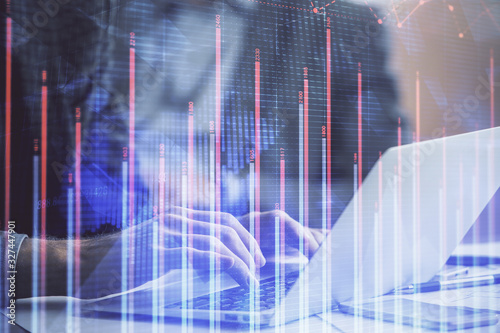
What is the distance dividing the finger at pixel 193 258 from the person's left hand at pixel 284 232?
0.11 meters

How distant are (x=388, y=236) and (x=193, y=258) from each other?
0.65m

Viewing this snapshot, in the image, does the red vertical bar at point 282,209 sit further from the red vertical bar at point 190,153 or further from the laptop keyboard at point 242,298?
the red vertical bar at point 190,153

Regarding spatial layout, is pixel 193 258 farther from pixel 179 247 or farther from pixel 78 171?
pixel 78 171

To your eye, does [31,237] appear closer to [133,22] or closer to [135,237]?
[135,237]

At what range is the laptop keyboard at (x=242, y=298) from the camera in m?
1.16

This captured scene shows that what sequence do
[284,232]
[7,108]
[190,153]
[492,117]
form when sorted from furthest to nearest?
[492,117]
[284,232]
[190,153]
[7,108]

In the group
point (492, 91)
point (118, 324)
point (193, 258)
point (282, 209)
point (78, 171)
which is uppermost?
point (492, 91)

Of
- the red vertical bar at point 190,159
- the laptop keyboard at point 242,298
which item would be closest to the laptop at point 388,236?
the laptop keyboard at point 242,298

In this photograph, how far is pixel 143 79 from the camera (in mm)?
1126

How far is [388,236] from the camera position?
141 centimetres

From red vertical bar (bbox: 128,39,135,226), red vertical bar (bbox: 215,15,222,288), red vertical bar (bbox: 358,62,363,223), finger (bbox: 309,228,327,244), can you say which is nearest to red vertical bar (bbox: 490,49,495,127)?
red vertical bar (bbox: 358,62,363,223)

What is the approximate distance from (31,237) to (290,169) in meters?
0.70

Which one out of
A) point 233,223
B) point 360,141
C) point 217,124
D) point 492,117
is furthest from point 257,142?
point 492,117

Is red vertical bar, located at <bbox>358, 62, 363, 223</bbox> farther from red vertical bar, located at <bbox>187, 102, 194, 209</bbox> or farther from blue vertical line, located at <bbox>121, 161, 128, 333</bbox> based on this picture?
blue vertical line, located at <bbox>121, 161, 128, 333</bbox>
